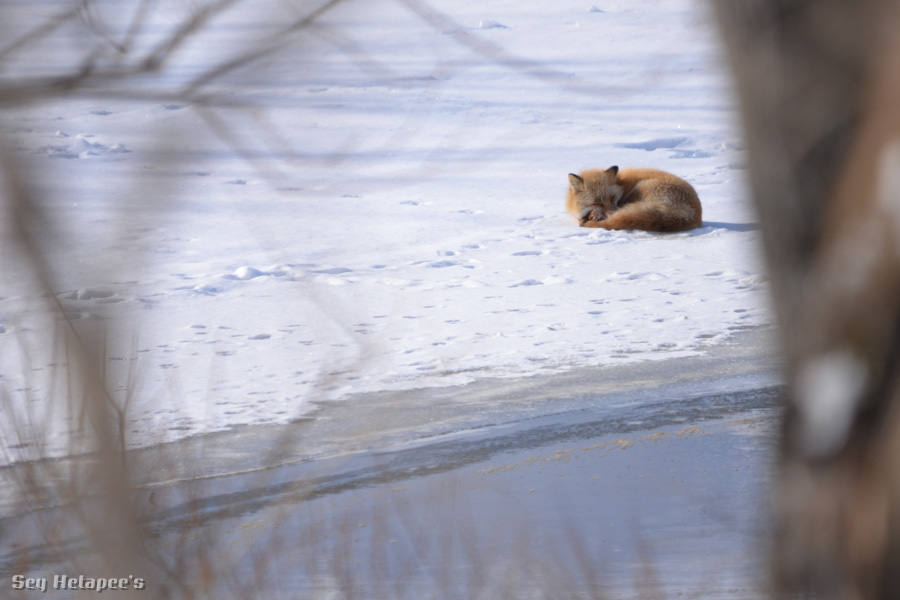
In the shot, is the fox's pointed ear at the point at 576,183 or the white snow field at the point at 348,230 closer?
the white snow field at the point at 348,230

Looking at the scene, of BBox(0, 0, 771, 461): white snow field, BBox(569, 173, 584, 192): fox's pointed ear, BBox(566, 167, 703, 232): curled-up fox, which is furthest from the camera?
BBox(569, 173, 584, 192): fox's pointed ear

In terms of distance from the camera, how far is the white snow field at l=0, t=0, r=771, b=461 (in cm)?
122

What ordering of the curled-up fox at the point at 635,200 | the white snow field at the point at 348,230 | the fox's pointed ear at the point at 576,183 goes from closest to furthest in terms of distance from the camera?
the white snow field at the point at 348,230
the curled-up fox at the point at 635,200
the fox's pointed ear at the point at 576,183

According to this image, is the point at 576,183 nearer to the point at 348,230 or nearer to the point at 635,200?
the point at 635,200

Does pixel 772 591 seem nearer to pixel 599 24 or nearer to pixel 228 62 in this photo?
pixel 228 62

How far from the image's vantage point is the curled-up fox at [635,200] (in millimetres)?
8961

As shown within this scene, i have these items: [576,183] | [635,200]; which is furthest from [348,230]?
[635,200]

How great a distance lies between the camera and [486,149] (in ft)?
4.87

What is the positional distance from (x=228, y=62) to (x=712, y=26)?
0.65 m

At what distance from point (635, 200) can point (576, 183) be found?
0.67 meters

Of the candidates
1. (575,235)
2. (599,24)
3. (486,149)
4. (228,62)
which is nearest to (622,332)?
(575,235)

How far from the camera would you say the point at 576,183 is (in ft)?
30.5

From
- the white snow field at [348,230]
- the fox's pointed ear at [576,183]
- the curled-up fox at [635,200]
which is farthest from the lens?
the fox's pointed ear at [576,183]

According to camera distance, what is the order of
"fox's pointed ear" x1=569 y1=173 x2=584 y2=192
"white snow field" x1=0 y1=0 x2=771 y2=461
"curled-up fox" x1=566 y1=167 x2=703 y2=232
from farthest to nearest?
"fox's pointed ear" x1=569 y1=173 x2=584 y2=192 → "curled-up fox" x1=566 y1=167 x2=703 y2=232 → "white snow field" x1=0 y1=0 x2=771 y2=461
